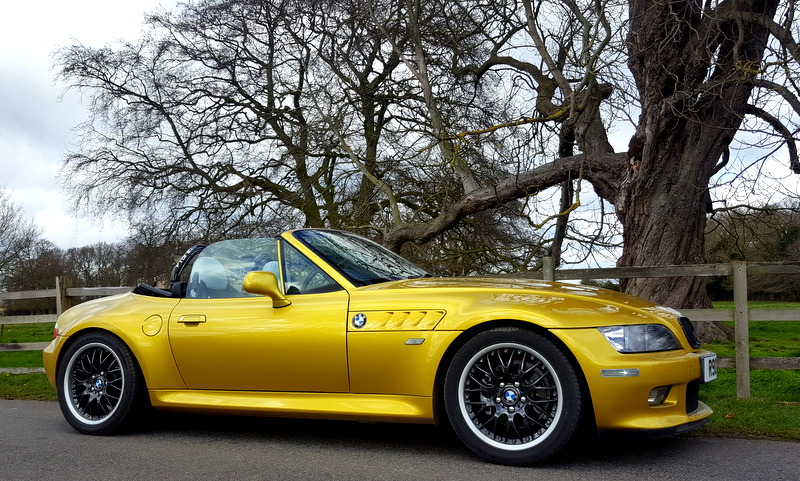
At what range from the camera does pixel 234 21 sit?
17906 millimetres

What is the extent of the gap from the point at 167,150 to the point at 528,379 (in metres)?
16.5

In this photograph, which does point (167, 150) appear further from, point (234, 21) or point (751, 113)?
point (751, 113)

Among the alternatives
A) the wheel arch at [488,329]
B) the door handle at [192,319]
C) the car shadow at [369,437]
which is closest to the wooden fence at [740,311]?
the car shadow at [369,437]

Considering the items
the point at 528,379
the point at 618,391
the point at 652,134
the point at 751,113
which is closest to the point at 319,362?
the point at 528,379

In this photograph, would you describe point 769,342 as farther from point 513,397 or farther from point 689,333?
point 513,397

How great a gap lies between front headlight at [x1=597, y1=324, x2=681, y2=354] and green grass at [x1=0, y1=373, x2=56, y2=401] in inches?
252

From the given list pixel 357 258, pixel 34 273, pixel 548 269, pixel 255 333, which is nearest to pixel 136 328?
pixel 255 333

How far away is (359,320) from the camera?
4.58 m

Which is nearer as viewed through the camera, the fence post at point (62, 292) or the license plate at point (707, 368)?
the license plate at point (707, 368)

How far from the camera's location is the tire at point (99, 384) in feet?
17.7

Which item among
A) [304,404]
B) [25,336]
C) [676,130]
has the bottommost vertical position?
[25,336]

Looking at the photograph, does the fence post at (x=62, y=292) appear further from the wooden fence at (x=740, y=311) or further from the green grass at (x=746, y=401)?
the wooden fence at (x=740, y=311)

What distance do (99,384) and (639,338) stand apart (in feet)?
13.4

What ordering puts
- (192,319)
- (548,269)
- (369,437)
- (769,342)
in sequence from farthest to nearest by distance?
(769,342), (548,269), (192,319), (369,437)
